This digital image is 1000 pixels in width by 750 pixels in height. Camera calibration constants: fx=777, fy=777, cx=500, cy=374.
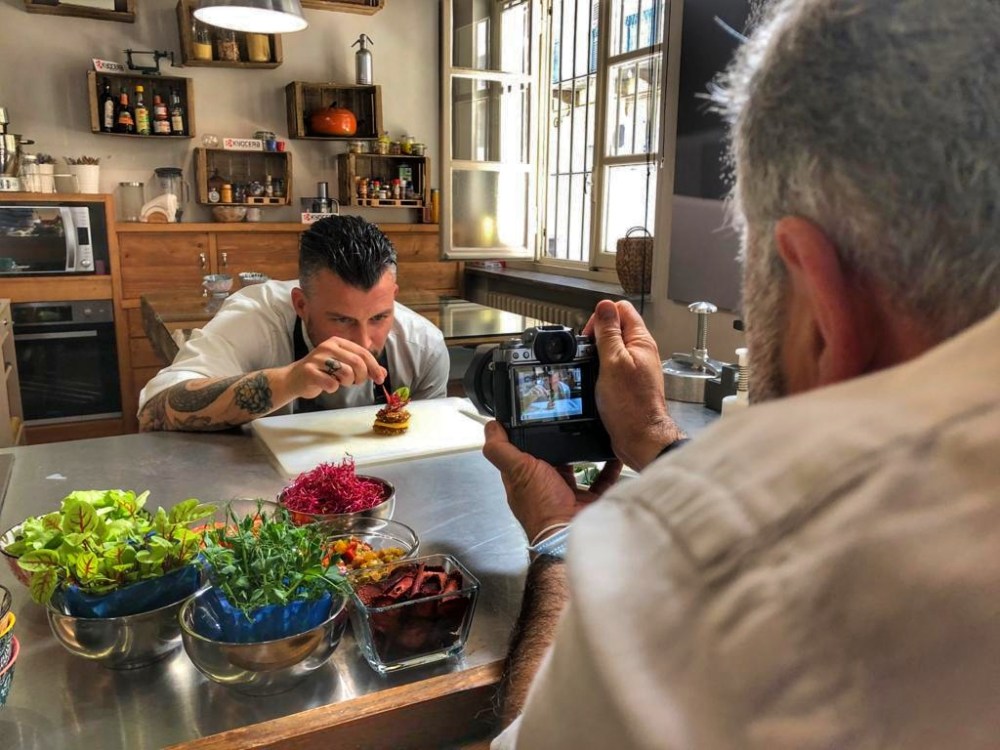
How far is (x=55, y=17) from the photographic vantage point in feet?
14.1

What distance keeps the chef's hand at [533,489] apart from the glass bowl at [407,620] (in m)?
0.16

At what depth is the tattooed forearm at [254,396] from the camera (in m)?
1.66

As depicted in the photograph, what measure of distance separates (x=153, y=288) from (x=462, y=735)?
4.06 meters

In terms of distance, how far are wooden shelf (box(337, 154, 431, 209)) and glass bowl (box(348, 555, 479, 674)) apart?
421 cm

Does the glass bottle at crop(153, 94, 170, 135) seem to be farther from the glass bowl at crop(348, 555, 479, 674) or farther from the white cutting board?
the glass bowl at crop(348, 555, 479, 674)

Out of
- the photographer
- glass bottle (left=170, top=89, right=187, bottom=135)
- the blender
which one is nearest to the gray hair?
the photographer

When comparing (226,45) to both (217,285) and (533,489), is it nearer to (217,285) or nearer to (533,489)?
(217,285)

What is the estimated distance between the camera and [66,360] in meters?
4.13

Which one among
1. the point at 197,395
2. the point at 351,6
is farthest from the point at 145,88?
the point at 197,395

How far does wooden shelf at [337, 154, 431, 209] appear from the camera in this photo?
15.8 feet

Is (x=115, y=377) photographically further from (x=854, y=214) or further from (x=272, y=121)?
(x=854, y=214)

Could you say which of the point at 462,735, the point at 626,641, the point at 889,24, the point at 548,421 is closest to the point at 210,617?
the point at 462,735

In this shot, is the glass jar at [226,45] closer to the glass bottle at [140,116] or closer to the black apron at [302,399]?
the glass bottle at [140,116]

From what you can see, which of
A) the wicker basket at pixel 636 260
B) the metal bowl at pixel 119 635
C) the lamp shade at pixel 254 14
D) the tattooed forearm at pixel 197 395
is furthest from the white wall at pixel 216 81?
the metal bowl at pixel 119 635
